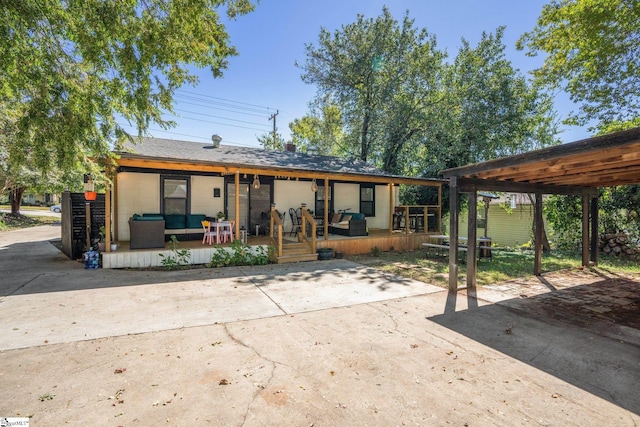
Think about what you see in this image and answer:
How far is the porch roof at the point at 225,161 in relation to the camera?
7.38 meters

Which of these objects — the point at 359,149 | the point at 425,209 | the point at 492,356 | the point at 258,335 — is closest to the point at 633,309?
the point at 492,356

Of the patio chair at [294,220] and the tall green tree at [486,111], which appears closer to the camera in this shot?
the patio chair at [294,220]

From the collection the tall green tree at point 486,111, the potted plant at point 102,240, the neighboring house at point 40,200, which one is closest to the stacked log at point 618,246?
the tall green tree at point 486,111

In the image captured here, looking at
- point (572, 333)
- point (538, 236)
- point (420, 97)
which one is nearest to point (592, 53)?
point (420, 97)

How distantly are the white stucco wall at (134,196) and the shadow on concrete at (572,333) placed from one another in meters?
8.58

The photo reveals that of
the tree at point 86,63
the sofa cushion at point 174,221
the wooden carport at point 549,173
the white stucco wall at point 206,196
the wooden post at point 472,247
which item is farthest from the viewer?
the white stucco wall at point 206,196

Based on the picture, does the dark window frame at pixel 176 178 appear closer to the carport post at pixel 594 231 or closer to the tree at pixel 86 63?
the tree at pixel 86 63

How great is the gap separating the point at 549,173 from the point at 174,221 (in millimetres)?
9712

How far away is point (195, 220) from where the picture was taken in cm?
981

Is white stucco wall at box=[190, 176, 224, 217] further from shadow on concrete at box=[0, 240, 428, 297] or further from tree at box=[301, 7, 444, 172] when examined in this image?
tree at box=[301, 7, 444, 172]

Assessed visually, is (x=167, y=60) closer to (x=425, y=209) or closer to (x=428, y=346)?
(x=428, y=346)

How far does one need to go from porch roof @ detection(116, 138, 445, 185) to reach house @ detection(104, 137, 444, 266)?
0.02m

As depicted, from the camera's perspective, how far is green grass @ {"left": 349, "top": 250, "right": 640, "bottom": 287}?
288 inches

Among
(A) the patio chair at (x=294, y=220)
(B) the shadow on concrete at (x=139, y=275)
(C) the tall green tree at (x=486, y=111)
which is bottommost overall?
(B) the shadow on concrete at (x=139, y=275)
